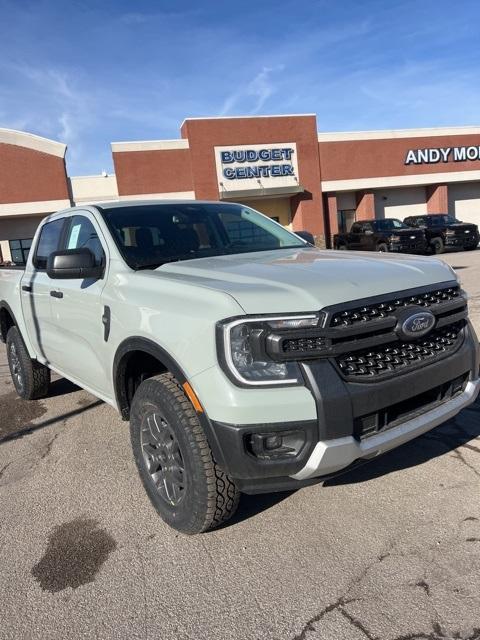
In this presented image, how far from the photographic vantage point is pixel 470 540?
8.25ft

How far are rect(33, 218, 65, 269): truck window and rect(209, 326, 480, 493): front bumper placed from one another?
2.90 metres

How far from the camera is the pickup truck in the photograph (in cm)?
223

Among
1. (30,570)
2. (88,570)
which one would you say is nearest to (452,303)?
(88,570)

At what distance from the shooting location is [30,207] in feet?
81.4

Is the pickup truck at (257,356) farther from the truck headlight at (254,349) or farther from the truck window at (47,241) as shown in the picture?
the truck window at (47,241)

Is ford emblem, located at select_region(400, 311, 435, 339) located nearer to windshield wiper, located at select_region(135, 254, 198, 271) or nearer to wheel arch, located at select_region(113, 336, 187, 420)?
wheel arch, located at select_region(113, 336, 187, 420)

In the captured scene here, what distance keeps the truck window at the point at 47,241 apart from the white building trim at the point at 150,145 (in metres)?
21.6

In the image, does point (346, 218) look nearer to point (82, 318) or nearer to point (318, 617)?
point (82, 318)

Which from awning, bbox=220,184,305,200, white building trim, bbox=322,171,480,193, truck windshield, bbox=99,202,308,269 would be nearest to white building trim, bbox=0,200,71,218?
awning, bbox=220,184,305,200

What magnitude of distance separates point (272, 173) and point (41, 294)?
966 inches

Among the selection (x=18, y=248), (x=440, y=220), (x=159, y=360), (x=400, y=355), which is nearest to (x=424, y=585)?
(x=400, y=355)

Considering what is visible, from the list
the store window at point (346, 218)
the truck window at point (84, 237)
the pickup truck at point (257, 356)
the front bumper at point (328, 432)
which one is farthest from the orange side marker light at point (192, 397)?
the store window at point (346, 218)

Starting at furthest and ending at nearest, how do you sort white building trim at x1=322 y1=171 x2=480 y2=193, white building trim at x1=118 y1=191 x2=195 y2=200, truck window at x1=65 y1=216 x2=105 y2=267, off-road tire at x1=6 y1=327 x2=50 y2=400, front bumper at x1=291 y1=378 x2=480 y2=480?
white building trim at x1=322 y1=171 x2=480 y2=193 < white building trim at x1=118 y1=191 x2=195 y2=200 < off-road tire at x1=6 y1=327 x2=50 y2=400 < truck window at x1=65 y1=216 x2=105 y2=267 < front bumper at x1=291 y1=378 x2=480 y2=480

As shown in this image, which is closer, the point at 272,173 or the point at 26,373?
the point at 26,373
